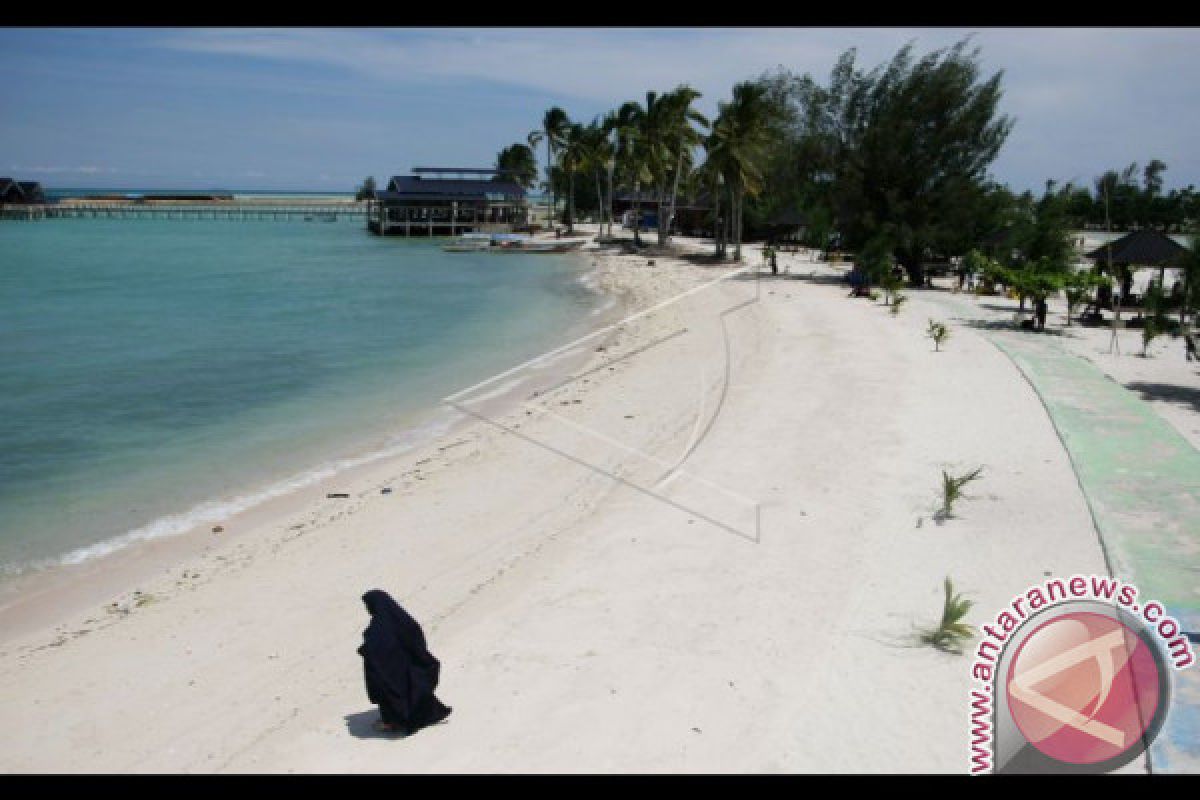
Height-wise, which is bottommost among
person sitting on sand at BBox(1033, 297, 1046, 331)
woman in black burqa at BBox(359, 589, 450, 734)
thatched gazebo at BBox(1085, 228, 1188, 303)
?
woman in black burqa at BBox(359, 589, 450, 734)

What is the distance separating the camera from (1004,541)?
9.21 m

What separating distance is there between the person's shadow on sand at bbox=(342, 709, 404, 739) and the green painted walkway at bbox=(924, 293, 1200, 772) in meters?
4.99

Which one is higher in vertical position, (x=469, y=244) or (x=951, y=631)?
(x=469, y=244)

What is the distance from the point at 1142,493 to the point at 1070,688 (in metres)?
7.49

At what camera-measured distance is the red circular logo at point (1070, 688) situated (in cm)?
391

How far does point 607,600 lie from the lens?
8328mm

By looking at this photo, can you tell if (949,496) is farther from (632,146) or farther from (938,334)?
(632,146)

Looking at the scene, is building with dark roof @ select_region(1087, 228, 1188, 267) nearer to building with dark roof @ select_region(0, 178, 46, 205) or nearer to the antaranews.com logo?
the antaranews.com logo

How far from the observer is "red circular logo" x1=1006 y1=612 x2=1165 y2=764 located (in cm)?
391

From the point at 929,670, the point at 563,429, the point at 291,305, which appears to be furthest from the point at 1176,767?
the point at 291,305

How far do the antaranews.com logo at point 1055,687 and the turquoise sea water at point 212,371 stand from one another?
1107cm

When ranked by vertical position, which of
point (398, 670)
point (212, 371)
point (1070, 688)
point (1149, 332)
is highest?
point (1149, 332)

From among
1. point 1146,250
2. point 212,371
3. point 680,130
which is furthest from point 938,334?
point 680,130

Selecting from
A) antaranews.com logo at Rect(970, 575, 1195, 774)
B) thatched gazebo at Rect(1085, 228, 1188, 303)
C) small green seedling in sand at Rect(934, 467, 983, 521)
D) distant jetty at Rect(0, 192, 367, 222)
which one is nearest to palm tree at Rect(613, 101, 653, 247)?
thatched gazebo at Rect(1085, 228, 1188, 303)
